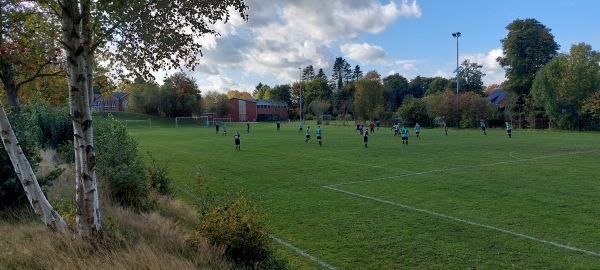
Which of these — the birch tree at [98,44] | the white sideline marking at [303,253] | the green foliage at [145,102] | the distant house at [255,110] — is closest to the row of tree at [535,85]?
the distant house at [255,110]

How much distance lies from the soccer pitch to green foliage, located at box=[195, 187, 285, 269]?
3.57ft

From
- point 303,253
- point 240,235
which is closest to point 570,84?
point 303,253

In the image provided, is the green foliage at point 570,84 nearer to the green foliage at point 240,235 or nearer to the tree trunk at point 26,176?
the green foliage at point 240,235

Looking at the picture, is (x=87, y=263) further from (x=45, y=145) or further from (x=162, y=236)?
(x=45, y=145)

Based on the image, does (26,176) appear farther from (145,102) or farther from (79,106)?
(145,102)

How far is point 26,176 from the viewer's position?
5.04 metres

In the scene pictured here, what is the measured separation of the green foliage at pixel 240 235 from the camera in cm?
561

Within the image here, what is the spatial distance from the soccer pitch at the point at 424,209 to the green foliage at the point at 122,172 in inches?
89.0

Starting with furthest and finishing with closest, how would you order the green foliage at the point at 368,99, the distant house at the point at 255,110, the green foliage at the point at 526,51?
the distant house at the point at 255,110 < the green foliage at the point at 368,99 < the green foliage at the point at 526,51

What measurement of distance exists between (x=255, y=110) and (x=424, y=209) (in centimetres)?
9766

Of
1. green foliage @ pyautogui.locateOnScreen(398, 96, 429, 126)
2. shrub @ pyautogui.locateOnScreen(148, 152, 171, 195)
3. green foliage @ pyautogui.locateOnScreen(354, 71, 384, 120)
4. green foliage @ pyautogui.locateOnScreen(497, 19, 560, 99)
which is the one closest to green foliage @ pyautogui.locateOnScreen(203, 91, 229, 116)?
green foliage @ pyautogui.locateOnScreen(354, 71, 384, 120)

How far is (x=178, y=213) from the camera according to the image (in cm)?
901

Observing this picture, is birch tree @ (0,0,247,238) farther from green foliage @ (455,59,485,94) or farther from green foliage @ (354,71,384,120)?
green foliage @ (455,59,485,94)

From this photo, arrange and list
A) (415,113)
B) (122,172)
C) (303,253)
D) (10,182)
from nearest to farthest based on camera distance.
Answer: (10,182), (303,253), (122,172), (415,113)
